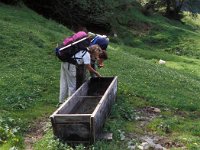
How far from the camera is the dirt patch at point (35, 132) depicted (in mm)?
10972

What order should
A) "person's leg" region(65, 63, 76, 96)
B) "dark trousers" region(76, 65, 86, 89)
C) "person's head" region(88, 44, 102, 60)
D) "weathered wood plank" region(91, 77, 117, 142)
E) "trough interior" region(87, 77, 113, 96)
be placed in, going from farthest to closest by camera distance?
"trough interior" region(87, 77, 113, 96)
"person's head" region(88, 44, 102, 60)
"dark trousers" region(76, 65, 86, 89)
"person's leg" region(65, 63, 76, 96)
"weathered wood plank" region(91, 77, 117, 142)

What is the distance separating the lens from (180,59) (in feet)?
113

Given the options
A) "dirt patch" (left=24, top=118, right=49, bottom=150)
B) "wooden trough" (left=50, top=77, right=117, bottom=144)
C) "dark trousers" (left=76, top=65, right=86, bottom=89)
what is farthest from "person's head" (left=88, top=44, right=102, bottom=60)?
"dirt patch" (left=24, top=118, right=49, bottom=150)

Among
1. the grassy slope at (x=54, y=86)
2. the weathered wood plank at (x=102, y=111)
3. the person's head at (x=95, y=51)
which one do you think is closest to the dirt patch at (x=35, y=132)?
the grassy slope at (x=54, y=86)

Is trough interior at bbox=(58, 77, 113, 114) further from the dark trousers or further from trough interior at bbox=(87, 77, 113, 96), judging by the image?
the dark trousers

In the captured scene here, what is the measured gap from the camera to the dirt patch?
1097 cm

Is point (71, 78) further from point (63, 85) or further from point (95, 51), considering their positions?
point (95, 51)

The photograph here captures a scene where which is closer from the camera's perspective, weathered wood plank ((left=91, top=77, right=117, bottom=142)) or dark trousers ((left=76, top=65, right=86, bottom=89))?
weathered wood plank ((left=91, top=77, right=117, bottom=142))

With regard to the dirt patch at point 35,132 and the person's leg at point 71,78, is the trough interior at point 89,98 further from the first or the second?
the dirt patch at point 35,132

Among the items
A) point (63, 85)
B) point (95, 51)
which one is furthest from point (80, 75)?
point (95, 51)

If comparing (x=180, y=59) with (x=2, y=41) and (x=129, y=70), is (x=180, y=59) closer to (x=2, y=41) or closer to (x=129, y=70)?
(x=129, y=70)

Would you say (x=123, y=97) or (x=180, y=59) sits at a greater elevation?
(x=123, y=97)

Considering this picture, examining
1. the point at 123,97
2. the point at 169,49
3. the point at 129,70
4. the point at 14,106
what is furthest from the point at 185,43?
the point at 14,106

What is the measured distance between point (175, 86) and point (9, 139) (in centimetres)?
934
